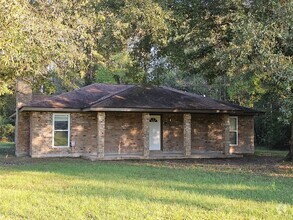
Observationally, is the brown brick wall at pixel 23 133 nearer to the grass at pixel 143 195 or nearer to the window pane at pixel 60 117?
the window pane at pixel 60 117

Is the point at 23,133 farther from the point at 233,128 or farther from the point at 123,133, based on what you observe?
the point at 233,128

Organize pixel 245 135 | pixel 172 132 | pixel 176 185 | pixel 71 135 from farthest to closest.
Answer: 1. pixel 245 135
2. pixel 172 132
3. pixel 71 135
4. pixel 176 185

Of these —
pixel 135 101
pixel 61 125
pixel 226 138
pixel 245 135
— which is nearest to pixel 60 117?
pixel 61 125

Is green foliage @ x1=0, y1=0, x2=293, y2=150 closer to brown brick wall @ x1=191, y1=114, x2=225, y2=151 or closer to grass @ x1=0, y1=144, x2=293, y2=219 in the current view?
grass @ x1=0, y1=144, x2=293, y2=219

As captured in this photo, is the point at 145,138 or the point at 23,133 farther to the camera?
the point at 23,133

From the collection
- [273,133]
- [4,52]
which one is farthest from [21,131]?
[273,133]

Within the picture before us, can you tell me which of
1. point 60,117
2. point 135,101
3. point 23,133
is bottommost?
point 23,133

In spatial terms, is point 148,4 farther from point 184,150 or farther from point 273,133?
point 273,133

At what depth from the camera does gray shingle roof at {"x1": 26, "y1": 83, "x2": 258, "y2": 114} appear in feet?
64.7

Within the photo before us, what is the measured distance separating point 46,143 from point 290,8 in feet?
44.4

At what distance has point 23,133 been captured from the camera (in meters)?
21.4

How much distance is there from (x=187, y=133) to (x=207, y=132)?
2.58m

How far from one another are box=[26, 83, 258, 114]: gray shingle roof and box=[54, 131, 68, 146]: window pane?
144 centimetres

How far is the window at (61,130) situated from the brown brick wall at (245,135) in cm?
1013
